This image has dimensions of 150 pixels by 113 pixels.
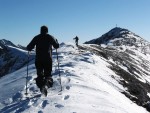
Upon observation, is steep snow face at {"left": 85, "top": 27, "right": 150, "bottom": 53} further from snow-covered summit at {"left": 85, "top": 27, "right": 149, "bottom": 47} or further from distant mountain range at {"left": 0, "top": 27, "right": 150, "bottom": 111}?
distant mountain range at {"left": 0, "top": 27, "right": 150, "bottom": 111}

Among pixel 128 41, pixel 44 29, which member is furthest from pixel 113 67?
pixel 128 41

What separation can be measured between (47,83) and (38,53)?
1556 millimetres

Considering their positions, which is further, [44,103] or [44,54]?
[44,54]

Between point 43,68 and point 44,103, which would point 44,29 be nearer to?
point 43,68

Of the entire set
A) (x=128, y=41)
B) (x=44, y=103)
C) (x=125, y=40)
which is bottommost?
(x=44, y=103)

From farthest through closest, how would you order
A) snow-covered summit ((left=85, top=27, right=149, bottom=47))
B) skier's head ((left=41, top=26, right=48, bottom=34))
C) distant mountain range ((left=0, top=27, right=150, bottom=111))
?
snow-covered summit ((left=85, top=27, right=149, bottom=47)), distant mountain range ((left=0, top=27, right=150, bottom=111)), skier's head ((left=41, top=26, right=48, bottom=34))

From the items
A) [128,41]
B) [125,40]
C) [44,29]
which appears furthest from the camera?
[125,40]

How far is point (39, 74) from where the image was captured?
15.4 m

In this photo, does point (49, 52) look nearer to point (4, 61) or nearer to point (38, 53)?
point (38, 53)

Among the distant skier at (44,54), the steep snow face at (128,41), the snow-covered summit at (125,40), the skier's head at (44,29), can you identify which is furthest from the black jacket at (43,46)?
the snow-covered summit at (125,40)

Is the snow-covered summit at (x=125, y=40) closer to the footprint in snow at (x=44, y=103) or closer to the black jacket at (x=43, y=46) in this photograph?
the black jacket at (x=43, y=46)

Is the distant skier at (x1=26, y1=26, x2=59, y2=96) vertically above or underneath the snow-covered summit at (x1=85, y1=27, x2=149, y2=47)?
underneath

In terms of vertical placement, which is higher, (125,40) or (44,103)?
(125,40)

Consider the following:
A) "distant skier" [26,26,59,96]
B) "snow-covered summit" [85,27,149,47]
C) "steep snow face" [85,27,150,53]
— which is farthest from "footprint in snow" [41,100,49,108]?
"snow-covered summit" [85,27,149,47]
